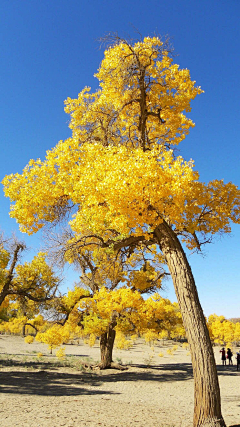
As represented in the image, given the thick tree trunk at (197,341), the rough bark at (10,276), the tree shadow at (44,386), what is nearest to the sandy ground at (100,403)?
the tree shadow at (44,386)

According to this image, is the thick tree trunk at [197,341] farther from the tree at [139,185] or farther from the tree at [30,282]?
the tree at [30,282]

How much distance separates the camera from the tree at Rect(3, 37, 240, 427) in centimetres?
573

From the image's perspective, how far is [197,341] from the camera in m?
5.89

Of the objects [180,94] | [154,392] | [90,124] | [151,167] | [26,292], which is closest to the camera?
[151,167]

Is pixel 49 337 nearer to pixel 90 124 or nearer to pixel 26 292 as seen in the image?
pixel 26 292

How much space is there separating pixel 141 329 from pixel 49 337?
662 centimetres

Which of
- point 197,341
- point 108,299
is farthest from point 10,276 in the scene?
point 197,341

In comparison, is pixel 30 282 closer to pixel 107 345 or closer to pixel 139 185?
pixel 107 345

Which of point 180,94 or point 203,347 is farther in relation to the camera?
point 180,94

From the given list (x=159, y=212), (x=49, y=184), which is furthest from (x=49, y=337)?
(x=159, y=212)

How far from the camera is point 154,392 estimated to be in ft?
39.9

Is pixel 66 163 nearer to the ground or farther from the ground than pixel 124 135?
nearer to the ground

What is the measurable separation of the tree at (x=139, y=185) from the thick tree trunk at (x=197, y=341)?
0.7 inches

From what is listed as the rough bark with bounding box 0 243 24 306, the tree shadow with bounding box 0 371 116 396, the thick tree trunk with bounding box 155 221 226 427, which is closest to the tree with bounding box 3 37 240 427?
the thick tree trunk with bounding box 155 221 226 427
